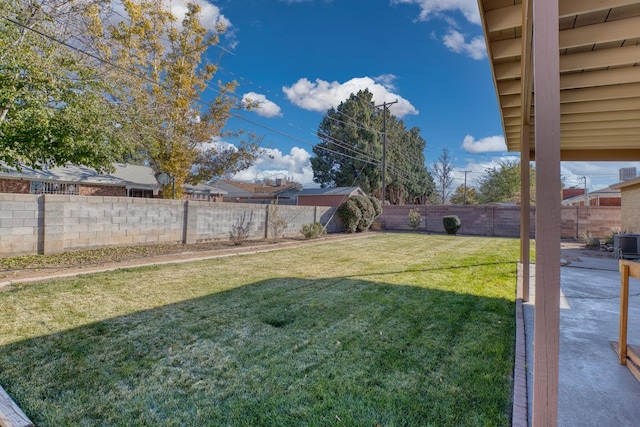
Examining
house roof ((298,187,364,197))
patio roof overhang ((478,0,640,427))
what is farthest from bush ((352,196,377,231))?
patio roof overhang ((478,0,640,427))

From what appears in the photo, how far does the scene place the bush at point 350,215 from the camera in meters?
15.8

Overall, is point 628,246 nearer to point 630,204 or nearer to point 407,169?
point 630,204

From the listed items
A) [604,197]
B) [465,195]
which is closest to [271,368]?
[604,197]

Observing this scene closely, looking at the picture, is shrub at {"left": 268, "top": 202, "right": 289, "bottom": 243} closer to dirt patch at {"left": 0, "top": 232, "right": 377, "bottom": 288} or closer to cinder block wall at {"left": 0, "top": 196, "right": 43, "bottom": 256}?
dirt patch at {"left": 0, "top": 232, "right": 377, "bottom": 288}

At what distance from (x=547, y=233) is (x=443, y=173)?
42.0 meters

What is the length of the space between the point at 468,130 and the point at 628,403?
3204cm

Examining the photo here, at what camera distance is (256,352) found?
282cm

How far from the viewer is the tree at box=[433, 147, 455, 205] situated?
40.0 m

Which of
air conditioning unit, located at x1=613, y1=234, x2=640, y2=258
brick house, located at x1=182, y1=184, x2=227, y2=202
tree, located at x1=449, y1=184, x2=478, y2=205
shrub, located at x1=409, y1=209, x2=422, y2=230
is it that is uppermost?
tree, located at x1=449, y1=184, x2=478, y2=205

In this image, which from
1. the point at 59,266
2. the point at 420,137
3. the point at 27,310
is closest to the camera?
the point at 27,310

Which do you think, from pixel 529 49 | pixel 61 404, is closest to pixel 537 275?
pixel 529 49

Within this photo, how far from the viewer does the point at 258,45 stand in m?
13.7

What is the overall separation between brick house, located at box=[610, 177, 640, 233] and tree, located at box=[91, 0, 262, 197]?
14.8m

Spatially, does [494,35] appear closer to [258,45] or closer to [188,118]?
[258,45]
